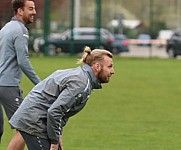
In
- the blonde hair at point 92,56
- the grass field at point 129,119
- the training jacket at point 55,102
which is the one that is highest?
the blonde hair at point 92,56

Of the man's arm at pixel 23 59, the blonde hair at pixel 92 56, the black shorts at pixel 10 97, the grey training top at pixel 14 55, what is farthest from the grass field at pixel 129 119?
the blonde hair at pixel 92 56

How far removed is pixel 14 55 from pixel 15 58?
0.14 feet

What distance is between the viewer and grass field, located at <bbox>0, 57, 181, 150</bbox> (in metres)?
11.8

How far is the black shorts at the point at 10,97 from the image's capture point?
9.07 m

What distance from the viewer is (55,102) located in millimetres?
Result: 6668

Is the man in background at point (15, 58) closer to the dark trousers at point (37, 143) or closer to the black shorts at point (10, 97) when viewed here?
the black shorts at point (10, 97)

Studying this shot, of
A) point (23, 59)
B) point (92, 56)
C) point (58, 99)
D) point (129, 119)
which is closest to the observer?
point (58, 99)

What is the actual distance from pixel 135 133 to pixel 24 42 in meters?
4.52

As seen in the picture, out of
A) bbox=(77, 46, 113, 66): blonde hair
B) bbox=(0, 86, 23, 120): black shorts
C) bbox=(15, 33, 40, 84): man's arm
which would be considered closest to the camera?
bbox=(77, 46, 113, 66): blonde hair

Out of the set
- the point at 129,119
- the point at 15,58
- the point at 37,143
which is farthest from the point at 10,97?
the point at 129,119

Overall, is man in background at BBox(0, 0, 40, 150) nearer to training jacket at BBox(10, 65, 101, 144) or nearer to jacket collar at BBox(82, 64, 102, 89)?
training jacket at BBox(10, 65, 101, 144)

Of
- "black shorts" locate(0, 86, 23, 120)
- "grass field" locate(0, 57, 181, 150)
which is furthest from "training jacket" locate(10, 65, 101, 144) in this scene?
"grass field" locate(0, 57, 181, 150)

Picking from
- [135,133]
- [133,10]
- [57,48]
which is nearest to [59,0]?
[133,10]

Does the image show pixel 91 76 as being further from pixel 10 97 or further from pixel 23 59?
pixel 10 97
